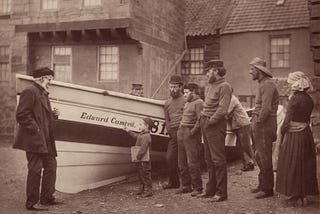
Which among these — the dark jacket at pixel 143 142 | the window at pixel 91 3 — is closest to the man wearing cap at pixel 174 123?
the dark jacket at pixel 143 142

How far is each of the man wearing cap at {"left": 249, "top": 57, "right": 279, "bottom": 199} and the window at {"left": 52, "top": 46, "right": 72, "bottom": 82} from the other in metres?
11.5

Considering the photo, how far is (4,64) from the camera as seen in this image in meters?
19.2

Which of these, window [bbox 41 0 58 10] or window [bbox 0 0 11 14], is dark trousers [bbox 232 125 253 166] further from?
window [bbox 0 0 11 14]

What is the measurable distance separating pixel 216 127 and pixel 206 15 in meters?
16.4

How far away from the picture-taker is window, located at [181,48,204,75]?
22.2 metres

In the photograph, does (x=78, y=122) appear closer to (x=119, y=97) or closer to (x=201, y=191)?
(x=119, y=97)

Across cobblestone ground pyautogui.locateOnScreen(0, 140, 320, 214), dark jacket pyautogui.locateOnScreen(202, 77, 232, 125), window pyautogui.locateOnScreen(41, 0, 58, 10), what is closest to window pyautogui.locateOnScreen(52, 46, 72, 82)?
window pyautogui.locateOnScreen(41, 0, 58, 10)

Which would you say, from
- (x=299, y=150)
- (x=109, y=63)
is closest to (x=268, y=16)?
(x=109, y=63)

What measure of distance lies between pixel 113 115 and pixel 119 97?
1.18 feet

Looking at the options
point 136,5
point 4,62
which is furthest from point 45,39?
point 136,5

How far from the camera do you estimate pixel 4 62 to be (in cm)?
1914

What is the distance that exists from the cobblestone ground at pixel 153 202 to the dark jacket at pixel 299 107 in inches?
48.9

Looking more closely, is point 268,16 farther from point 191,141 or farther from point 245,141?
point 191,141

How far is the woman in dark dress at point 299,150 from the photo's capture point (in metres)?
6.44
